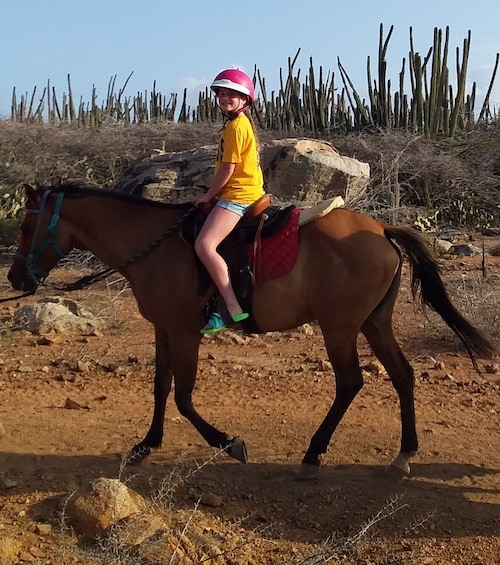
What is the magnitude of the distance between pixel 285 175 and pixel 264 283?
7.35m

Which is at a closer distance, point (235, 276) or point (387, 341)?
point (235, 276)

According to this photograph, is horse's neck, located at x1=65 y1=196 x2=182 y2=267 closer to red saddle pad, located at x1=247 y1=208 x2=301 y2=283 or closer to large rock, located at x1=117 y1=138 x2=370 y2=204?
red saddle pad, located at x1=247 y1=208 x2=301 y2=283

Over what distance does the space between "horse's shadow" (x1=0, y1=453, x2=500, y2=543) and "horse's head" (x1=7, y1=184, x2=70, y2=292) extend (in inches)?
49.3

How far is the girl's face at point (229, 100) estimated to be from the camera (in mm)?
4559

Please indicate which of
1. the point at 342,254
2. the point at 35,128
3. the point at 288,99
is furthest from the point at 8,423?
the point at 288,99

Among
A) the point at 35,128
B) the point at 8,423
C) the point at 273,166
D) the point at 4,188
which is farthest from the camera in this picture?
the point at 35,128

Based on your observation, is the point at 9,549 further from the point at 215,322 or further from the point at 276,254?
the point at 276,254

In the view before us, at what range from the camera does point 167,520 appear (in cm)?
380

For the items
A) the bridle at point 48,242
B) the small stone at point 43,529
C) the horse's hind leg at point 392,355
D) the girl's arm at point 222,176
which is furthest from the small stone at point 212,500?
the girl's arm at point 222,176

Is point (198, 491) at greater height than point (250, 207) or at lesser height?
lesser

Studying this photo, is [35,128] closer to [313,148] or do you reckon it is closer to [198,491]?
[313,148]

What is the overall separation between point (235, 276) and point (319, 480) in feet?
4.74

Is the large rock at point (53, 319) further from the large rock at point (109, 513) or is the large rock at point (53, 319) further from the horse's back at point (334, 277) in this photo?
the large rock at point (109, 513)

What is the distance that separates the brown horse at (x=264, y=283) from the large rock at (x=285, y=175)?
6425 millimetres
